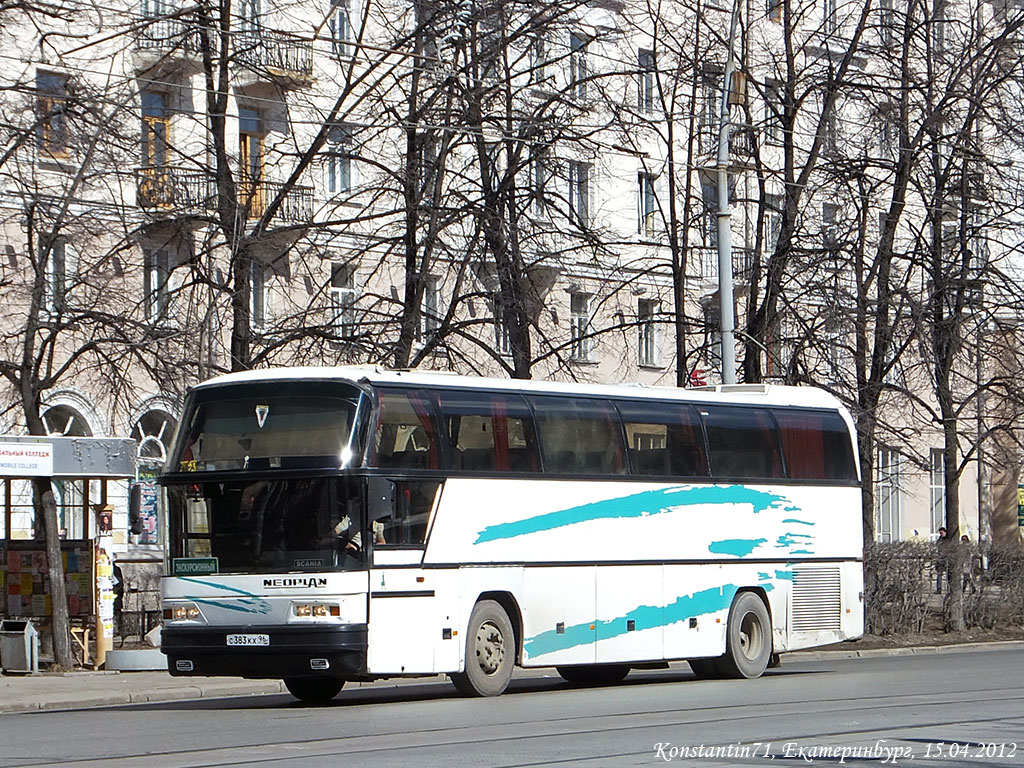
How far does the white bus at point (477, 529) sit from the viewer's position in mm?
17906

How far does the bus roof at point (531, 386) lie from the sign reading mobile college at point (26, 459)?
5.17 metres

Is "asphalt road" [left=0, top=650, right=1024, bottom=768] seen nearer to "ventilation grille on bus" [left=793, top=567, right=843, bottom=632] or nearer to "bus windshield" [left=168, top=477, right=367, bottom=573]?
"bus windshield" [left=168, top=477, right=367, bottom=573]

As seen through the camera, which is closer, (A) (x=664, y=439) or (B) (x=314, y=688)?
(B) (x=314, y=688)

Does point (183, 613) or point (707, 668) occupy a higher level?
point (183, 613)

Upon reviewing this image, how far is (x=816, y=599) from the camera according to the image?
23641mm

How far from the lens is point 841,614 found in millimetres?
23844

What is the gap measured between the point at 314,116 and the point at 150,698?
15065 millimetres

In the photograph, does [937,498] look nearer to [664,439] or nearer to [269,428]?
[664,439]

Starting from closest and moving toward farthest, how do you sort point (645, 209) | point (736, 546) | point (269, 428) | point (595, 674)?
point (269, 428), point (736, 546), point (595, 674), point (645, 209)

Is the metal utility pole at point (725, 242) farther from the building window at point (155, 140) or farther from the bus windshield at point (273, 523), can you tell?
the bus windshield at point (273, 523)

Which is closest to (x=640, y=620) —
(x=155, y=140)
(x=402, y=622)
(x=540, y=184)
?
(x=402, y=622)

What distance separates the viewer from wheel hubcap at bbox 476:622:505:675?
19141 millimetres

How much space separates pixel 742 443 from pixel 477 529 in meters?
4.92

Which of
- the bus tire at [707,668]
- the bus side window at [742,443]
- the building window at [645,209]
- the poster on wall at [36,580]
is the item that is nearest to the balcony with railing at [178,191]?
the poster on wall at [36,580]
